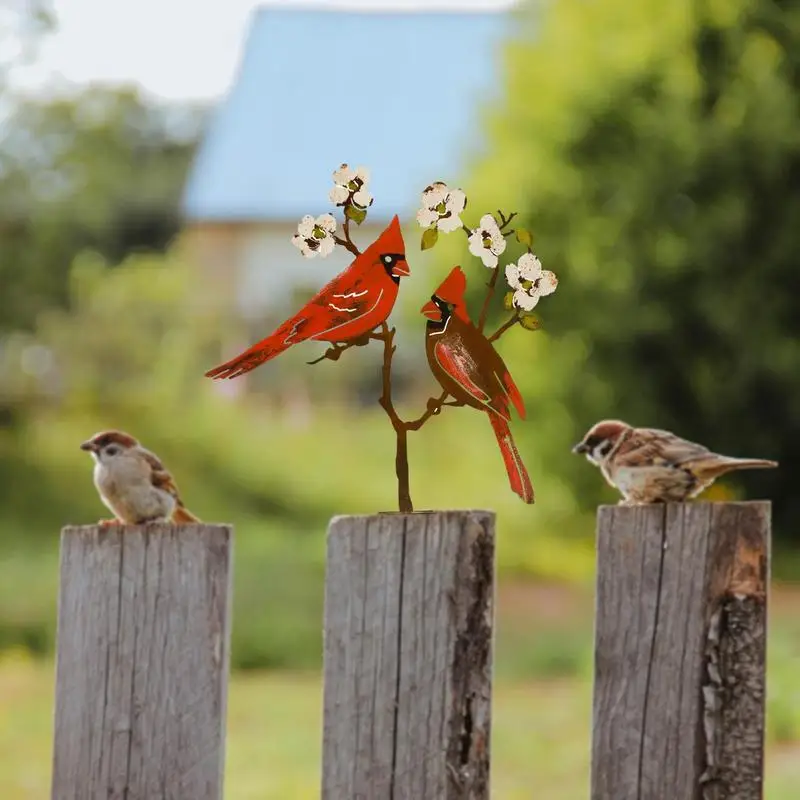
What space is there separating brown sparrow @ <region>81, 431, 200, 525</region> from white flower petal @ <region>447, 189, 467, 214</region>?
112 cm

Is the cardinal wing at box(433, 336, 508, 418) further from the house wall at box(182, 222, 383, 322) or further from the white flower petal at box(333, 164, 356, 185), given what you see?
the house wall at box(182, 222, 383, 322)

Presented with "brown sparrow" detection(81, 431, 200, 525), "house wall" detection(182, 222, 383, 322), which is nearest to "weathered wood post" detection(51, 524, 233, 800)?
"brown sparrow" detection(81, 431, 200, 525)

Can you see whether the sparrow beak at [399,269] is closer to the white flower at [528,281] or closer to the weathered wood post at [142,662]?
the white flower at [528,281]

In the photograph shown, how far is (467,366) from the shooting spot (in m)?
2.22

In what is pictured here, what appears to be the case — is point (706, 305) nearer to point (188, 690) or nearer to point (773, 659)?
point (773, 659)

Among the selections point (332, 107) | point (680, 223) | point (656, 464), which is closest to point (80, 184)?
point (332, 107)

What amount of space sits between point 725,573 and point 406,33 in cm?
2375

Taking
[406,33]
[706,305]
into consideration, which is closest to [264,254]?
[406,33]

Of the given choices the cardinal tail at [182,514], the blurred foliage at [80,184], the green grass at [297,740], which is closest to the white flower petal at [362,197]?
the cardinal tail at [182,514]

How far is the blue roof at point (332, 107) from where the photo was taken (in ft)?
73.4

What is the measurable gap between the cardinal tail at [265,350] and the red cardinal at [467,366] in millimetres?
209

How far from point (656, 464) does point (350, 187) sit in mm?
824

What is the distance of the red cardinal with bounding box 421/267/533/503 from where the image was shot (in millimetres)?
2205

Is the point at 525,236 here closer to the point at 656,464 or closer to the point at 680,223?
the point at 656,464
